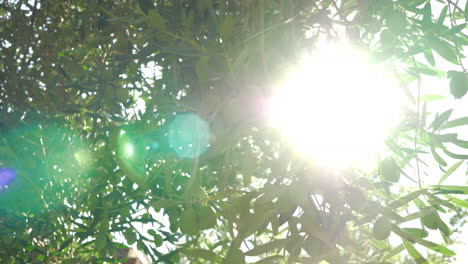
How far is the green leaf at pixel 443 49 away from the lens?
928mm

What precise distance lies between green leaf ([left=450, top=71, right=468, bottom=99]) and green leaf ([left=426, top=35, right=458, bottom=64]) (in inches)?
5.1

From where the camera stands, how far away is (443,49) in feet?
3.06

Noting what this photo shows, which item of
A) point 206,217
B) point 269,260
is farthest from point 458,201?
point 206,217

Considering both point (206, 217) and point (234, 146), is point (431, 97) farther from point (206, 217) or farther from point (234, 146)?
point (206, 217)

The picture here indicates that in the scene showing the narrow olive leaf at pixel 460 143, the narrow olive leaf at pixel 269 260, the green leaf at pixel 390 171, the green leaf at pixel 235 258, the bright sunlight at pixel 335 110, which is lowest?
the narrow olive leaf at pixel 269 260

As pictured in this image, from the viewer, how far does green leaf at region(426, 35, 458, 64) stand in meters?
0.93

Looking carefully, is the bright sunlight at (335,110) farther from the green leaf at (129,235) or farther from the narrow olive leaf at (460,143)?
the green leaf at (129,235)

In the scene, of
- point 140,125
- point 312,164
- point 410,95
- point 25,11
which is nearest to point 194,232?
point 312,164

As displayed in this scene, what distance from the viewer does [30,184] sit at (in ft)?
4.34

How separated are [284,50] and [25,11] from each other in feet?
4.98

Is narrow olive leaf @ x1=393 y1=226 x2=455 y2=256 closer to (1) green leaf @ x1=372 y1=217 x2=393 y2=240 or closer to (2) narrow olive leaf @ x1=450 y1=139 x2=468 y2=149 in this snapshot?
(1) green leaf @ x1=372 y1=217 x2=393 y2=240

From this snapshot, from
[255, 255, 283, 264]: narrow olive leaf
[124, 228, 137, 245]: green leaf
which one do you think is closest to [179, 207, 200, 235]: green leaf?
[255, 255, 283, 264]: narrow olive leaf

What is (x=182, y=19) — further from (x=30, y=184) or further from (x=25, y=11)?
(x=25, y=11)

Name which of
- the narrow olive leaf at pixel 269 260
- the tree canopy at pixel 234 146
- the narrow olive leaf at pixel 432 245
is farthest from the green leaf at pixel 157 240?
the narrow olive leaf at pixel 432 245
